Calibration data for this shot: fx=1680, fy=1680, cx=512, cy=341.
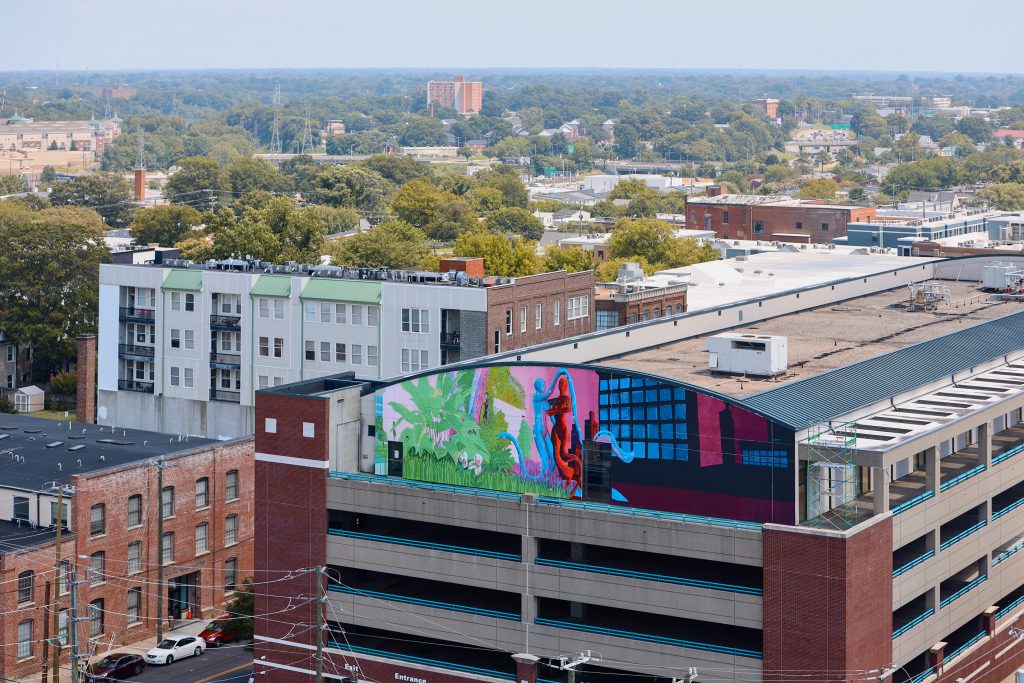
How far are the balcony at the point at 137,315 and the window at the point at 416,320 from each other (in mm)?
19988

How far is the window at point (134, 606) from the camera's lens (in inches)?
3295

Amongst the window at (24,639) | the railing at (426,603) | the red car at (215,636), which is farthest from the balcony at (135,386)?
the railing at (426,603)

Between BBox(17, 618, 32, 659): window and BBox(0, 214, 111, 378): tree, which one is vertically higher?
BBox(0, 214, 111, 378): tree

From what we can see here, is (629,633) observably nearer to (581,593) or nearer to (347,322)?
(581,593)

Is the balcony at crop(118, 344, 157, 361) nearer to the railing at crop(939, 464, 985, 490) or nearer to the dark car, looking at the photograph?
the dark car

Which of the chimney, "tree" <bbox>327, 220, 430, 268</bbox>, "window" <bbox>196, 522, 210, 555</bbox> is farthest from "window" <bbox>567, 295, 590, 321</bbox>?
"tree" <bbox>327, 220, 430, 268</bbox>

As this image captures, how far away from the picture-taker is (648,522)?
60.4m

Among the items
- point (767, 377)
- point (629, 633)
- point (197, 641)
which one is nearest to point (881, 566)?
point (629, 633)

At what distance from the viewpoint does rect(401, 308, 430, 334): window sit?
102938mm

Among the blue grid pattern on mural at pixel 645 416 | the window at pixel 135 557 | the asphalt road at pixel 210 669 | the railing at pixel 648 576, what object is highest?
the blue grid pattern on mural at pixel 645 416

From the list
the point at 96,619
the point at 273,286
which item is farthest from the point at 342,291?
the point at 96,619

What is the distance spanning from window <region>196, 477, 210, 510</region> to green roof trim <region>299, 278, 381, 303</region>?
20.8 meters

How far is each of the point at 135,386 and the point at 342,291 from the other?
18665 mm

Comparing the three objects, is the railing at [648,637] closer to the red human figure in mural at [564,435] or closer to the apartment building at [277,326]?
the red human figure in mural at [564,435]
